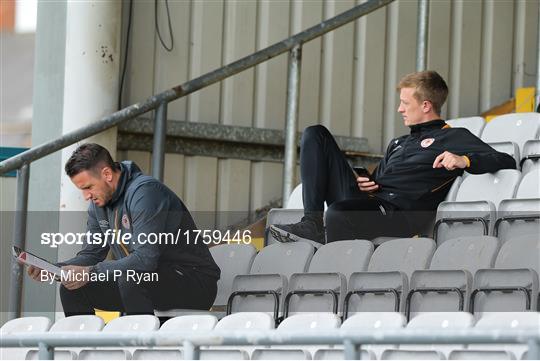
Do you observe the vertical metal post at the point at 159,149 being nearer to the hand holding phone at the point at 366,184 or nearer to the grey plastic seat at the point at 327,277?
the hand holding phone at the point at 366,184

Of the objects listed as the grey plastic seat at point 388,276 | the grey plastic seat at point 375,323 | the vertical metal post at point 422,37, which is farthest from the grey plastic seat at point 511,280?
the vertical metal post at point 422,37

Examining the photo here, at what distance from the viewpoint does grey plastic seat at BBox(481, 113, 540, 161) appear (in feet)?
19.8

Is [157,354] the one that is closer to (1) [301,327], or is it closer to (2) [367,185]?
(1) [301,327]

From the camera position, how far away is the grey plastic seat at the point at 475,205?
5.15 meters

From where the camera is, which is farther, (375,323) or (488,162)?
(488,162)

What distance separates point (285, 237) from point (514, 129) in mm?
1380

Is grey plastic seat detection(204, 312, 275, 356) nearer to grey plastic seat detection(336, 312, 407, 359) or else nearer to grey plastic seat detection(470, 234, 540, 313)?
grey plastic seat detection(336, 312, 407, 359)

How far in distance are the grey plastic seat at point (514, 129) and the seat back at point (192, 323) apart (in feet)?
6.95

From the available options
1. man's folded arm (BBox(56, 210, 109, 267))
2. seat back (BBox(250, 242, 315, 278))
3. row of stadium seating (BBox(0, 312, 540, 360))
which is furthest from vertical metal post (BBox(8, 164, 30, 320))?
seat back (BBox(250, 242, 315, 278))

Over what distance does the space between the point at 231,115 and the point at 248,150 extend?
0.77 feet

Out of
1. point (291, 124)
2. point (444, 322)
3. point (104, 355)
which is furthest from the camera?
point (291, 124)

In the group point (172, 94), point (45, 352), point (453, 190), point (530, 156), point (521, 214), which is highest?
point (172, 94)

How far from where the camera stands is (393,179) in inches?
217

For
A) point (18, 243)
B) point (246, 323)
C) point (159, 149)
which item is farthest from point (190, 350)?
point (159, 149)
